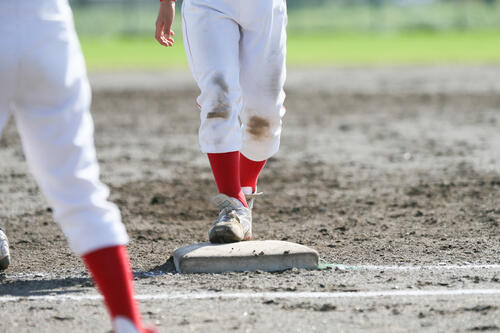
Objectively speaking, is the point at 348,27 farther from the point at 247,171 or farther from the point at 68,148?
the point at 68,148

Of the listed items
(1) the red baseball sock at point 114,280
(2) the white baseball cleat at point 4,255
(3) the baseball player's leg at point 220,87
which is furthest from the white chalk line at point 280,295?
(1) the red baseball sock at point 114,280

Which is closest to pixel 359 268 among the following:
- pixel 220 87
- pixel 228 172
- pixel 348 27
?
pixel 228 172

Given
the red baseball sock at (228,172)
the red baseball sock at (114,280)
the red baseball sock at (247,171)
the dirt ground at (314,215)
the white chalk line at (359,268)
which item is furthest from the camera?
the red baseball sock at (247,171)

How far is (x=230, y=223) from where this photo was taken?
3.80 metres

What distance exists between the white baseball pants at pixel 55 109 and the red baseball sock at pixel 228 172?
4.94 ft

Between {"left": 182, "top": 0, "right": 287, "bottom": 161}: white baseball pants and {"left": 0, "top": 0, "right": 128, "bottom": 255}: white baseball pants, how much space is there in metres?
1.45

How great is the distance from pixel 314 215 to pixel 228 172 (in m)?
1.16

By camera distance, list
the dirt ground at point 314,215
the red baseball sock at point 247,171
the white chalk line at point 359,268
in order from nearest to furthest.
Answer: the dirt ground at point 314,215, the white chalk line at point 359,268, the red baseball sock at point 247,171

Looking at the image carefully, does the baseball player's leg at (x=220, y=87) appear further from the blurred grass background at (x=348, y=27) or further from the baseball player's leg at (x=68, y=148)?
the blurred grass background at (x=348, y=27)

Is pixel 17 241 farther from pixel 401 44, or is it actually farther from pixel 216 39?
pixel 401 44

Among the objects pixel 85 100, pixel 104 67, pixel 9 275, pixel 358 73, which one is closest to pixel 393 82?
pixel 358 73

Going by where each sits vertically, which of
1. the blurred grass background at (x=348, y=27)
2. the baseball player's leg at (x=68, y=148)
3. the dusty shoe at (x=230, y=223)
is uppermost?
the blurred grass background at (x=348, y=27)

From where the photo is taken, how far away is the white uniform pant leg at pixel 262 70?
3.88m

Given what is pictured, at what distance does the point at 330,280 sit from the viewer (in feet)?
11.2
